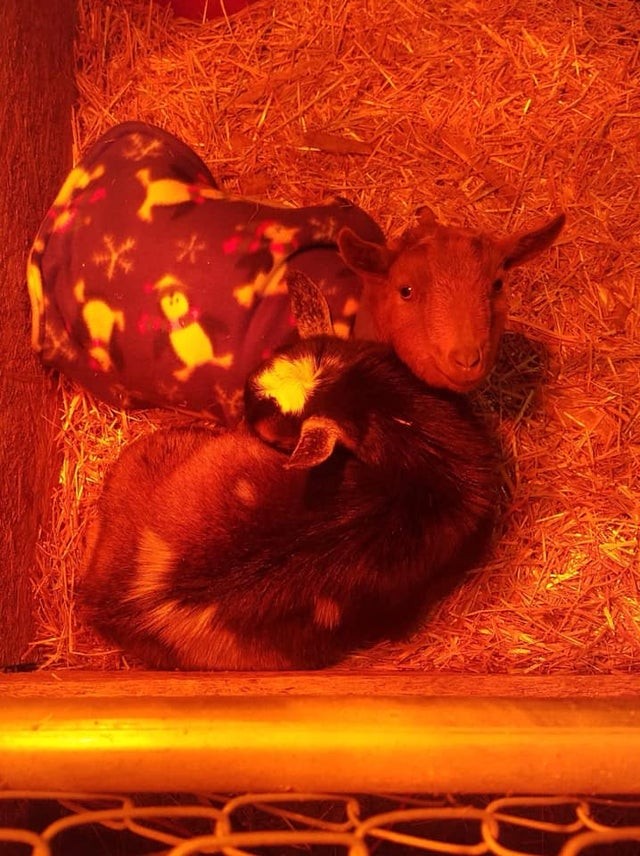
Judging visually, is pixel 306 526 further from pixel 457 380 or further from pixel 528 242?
pixel 528 242

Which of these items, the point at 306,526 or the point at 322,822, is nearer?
the point at 322,822

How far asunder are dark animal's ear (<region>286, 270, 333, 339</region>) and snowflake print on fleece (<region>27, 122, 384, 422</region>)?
0.11 metres

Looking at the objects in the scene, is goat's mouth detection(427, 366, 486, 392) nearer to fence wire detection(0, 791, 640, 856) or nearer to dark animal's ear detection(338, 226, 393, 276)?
dark animal's ear detection(338, 226, 393, 276)

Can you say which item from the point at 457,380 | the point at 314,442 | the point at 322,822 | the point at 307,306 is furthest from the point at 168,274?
the point at 322,822

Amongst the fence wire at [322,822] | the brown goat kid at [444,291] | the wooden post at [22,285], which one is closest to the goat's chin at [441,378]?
the brown goat kid at [444,291]

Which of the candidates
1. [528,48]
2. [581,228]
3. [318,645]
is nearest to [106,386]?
[318,645]

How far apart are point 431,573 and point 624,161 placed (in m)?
1.79

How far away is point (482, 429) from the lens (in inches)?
88.5

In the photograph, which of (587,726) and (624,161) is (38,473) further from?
(624,161)

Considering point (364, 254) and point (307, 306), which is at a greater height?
point (364, 254)

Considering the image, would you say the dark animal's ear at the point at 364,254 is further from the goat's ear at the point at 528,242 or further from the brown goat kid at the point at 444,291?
the goat's ear at the point at 528,242

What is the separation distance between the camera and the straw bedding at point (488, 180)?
8.06ft

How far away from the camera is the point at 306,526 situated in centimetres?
197

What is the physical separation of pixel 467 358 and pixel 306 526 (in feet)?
2.02
